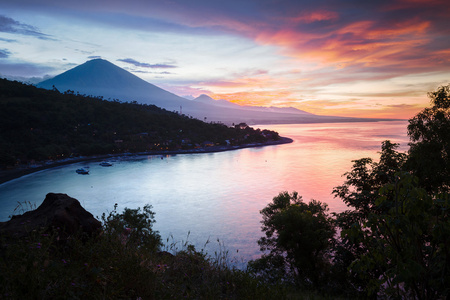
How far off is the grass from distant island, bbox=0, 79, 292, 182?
76.4m

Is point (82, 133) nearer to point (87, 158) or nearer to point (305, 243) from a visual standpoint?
point (87, 158)

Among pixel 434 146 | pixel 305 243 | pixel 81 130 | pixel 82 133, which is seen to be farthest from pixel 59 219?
pixel 81 130

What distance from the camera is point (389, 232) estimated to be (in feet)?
11.2

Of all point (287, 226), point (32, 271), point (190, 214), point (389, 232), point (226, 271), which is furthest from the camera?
point (190, 214)

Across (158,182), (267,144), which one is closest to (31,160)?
(158,182)

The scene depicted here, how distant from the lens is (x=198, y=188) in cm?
6303

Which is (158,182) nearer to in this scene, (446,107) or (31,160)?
(31,160)

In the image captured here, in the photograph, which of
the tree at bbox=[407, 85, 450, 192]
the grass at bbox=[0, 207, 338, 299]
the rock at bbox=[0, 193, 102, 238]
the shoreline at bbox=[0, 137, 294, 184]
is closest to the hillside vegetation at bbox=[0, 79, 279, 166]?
the shoreline at bbox=[0, 137, 294, 184]

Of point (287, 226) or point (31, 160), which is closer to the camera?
point (287, 226)

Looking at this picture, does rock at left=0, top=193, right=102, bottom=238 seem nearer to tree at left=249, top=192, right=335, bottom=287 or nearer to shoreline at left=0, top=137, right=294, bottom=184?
tree at left=249, top=192, right=335, bottom=287

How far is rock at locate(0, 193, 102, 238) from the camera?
15.6 ft

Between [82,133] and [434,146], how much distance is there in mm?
120803

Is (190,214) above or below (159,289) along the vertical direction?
below

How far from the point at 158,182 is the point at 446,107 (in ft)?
203
